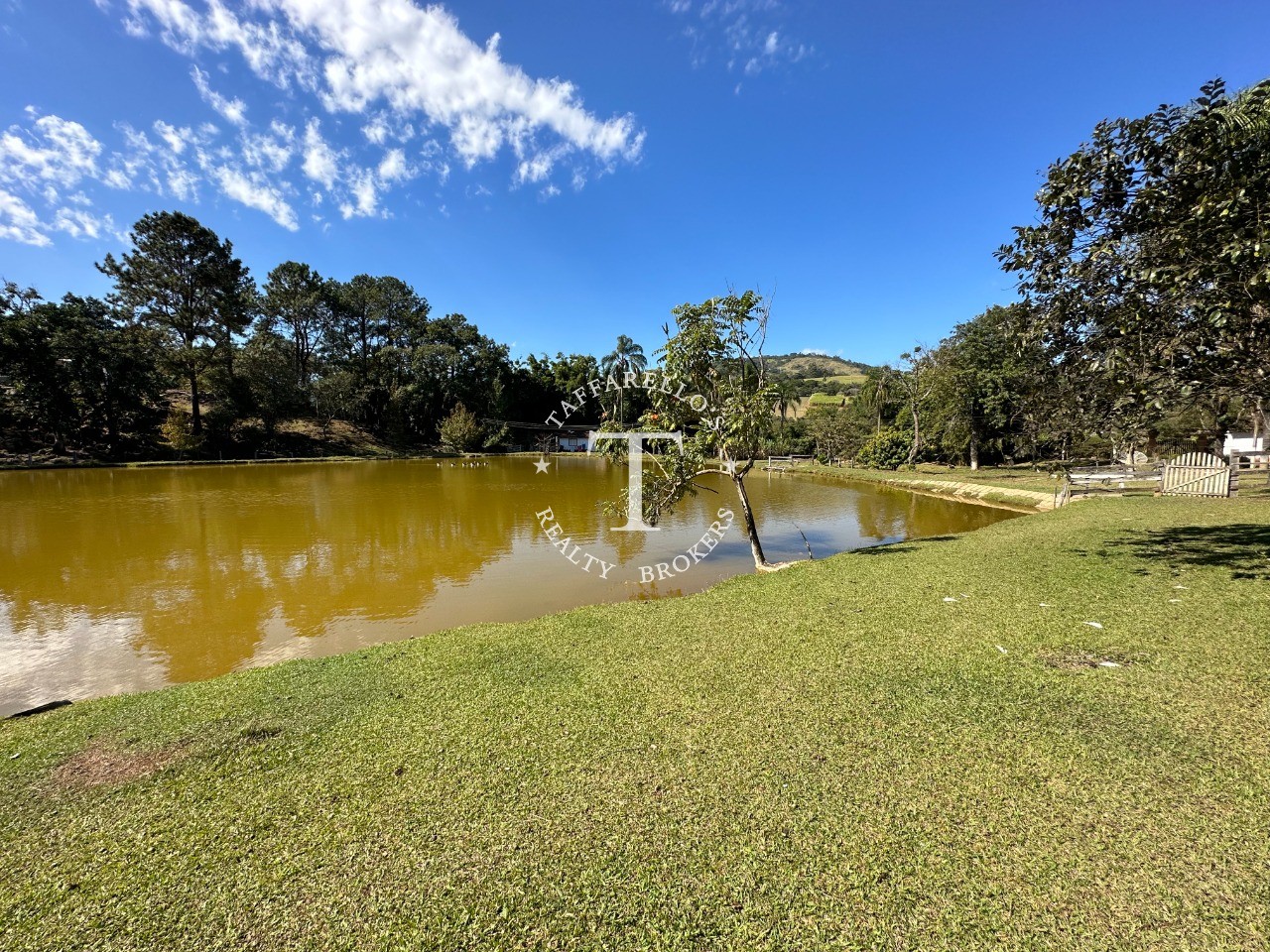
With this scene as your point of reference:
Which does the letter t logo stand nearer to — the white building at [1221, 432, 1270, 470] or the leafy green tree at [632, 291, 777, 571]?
the leafy green tree at [632, 291, 777, 571]

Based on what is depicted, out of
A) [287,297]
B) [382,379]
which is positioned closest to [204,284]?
[287,297]

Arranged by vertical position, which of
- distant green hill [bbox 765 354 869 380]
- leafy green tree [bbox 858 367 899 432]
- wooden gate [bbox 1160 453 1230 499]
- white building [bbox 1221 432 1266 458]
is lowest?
wooden gate [bbox 1160 453 1230 499]

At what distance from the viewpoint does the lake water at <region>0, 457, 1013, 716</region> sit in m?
6.79

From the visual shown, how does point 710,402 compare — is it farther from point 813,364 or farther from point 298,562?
point 813,364

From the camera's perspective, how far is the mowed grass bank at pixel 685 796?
7.32ft

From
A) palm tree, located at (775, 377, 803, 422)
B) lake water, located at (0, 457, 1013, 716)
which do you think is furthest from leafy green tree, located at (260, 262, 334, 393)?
palm tree, located at (775, 377, 803, 422)

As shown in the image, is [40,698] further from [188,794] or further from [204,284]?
[204,284]

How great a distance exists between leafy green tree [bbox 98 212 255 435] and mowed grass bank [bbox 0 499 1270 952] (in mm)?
45784

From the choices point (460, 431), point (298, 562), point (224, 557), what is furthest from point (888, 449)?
point (460, 431)

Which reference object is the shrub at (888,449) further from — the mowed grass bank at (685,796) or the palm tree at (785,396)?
the mowed grass bank at (685,796)

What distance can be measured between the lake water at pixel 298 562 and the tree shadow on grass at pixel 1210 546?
209 inches

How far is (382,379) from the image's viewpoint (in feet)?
174

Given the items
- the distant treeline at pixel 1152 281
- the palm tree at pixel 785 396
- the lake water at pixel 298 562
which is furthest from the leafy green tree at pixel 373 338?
the distant treeline at pixel 1152 281

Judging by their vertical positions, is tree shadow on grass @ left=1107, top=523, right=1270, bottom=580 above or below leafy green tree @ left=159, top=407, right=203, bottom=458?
below
